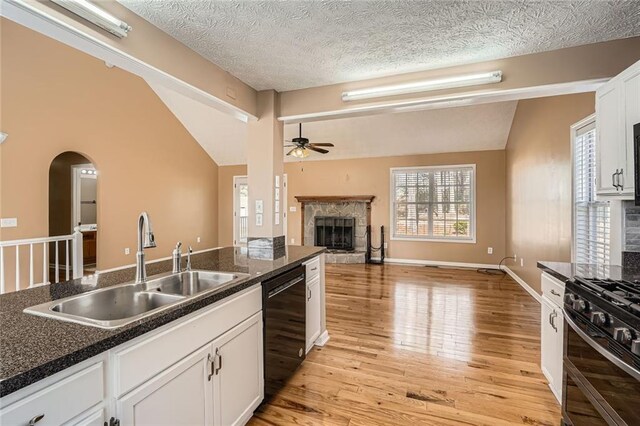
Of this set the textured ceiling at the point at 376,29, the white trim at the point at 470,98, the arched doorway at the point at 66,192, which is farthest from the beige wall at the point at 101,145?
the white trim at the point at 470,98

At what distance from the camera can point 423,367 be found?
8.25 feet

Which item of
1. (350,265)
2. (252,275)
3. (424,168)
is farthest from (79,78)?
(424,168)

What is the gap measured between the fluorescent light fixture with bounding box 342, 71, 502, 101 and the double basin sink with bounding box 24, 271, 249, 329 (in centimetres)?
184

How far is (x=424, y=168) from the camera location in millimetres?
6738

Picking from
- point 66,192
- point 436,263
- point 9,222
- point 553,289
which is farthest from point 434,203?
point 66,192

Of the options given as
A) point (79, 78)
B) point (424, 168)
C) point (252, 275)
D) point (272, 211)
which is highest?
point (79, 78)

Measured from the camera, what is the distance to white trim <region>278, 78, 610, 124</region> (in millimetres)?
2265

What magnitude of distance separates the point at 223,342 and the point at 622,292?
1938 millimetres

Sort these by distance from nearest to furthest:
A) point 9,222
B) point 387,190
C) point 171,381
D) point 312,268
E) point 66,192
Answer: point 171,381 → point 312,268 → point 9,222 → point 66,192 → point 387,190

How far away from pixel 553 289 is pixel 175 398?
2301mm

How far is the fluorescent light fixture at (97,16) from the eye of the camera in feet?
4.80

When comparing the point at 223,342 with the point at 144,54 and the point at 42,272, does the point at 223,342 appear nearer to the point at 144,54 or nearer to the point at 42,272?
the point at 144,54

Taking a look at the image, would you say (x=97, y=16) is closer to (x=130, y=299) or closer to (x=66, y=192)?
(x=130, y=299)

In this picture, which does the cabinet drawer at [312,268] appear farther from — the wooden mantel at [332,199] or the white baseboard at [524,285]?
the wooden mantel at [332,199]
